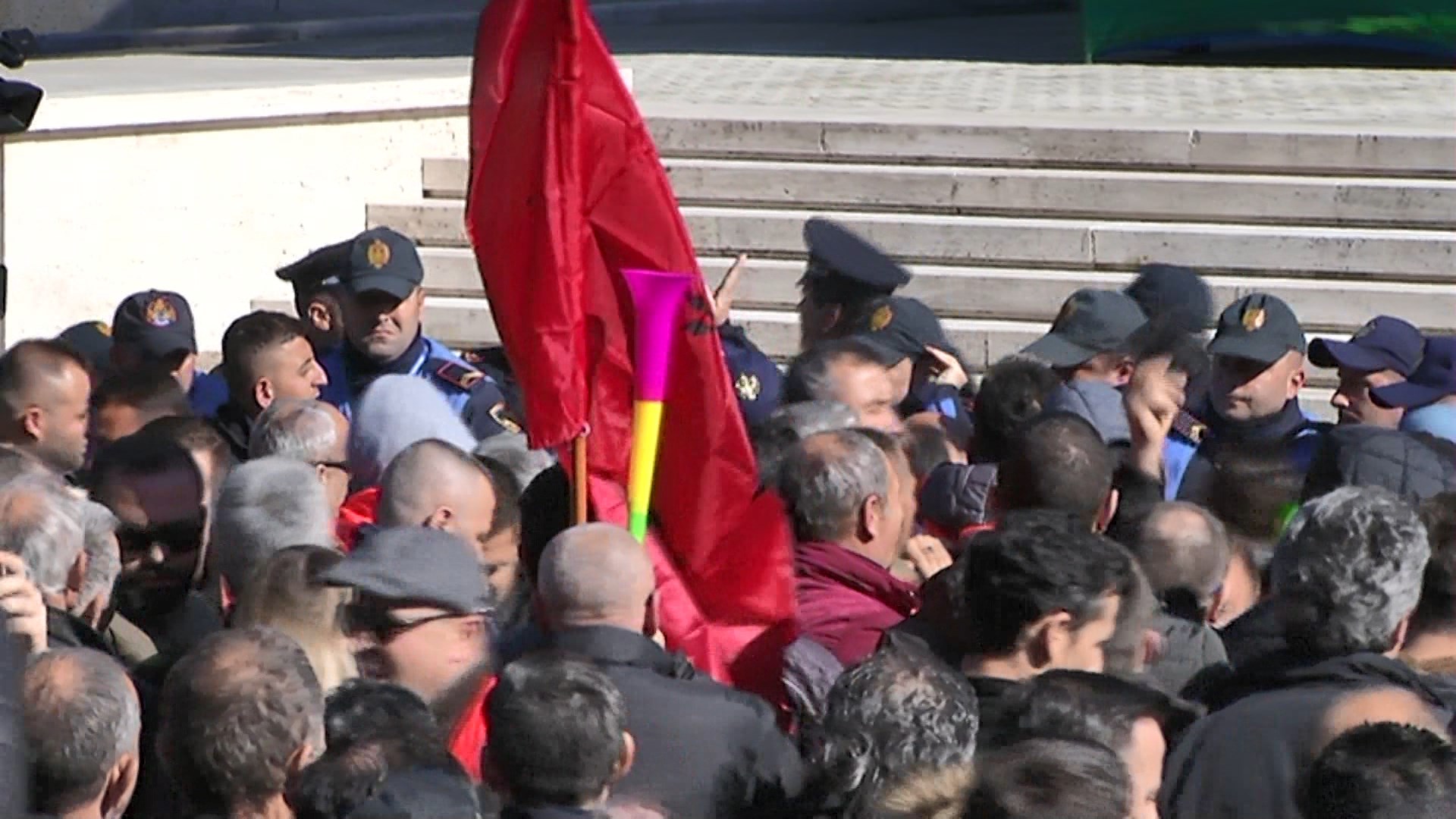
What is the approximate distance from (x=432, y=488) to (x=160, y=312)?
2.92 meters

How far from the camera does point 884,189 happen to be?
1172 cm

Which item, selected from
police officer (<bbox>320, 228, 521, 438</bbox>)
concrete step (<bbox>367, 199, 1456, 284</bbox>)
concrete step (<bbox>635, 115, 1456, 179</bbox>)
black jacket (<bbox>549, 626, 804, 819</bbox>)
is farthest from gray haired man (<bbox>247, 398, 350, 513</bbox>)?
concrete step (<bbox>635, 115, 1456, 179</bbox>)

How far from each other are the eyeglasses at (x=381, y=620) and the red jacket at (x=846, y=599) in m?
0.78

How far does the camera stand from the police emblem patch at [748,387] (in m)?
7.38

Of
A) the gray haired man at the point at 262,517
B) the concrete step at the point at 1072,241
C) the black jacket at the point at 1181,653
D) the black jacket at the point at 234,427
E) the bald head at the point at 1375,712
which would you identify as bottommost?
the concrete step at the point at 1072,241

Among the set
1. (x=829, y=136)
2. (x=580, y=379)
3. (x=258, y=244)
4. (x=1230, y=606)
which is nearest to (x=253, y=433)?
(x=580, y=379)

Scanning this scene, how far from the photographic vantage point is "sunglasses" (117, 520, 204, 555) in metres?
5.50

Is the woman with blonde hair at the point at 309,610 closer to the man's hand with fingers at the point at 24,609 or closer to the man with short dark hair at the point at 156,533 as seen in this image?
the man's hand with fingers at the point at 24,609

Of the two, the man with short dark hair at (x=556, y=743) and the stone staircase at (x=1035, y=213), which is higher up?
the man with short dark hair at (x=556, y=743)

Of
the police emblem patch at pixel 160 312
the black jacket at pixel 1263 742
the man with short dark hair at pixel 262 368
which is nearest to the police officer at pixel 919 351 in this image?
the man with short dark hair at pixel 262 368

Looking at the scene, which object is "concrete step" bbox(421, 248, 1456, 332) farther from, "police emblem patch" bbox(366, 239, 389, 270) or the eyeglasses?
the eyeglasses

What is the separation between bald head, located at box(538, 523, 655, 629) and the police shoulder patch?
320cm

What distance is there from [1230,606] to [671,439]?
1205 mm

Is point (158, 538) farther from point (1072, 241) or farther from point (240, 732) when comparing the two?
point (1072, 241)
